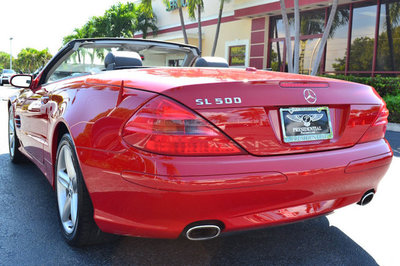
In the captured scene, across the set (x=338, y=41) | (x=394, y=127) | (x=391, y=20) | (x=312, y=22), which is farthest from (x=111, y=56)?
(x=312, y=22)

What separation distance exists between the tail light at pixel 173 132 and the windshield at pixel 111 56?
125 centimetres

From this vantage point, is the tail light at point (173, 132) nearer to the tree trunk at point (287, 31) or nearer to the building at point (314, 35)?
the tree trunk at point (287, 31)

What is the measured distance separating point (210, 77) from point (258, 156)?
548 mm

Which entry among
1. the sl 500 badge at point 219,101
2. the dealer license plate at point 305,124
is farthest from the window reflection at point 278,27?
the sl 500 badge at point 219,101

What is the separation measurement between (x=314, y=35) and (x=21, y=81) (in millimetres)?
14664

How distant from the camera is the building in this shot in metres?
14.3

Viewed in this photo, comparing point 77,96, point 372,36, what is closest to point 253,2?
point 372,36

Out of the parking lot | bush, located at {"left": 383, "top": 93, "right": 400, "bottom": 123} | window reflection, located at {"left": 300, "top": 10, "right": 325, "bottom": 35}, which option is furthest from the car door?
window reflection, located at {"left": 300, "top": 10, "right": 325, "bottom": 35}

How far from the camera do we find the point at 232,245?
2.63 meters

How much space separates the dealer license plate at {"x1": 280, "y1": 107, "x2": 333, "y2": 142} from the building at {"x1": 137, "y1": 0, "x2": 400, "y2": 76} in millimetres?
13351

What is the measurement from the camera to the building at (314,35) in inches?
561

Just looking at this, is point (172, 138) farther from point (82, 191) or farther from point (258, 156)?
point (82, 191)

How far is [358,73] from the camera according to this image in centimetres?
1512

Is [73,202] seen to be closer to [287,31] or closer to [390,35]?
[287,31]
